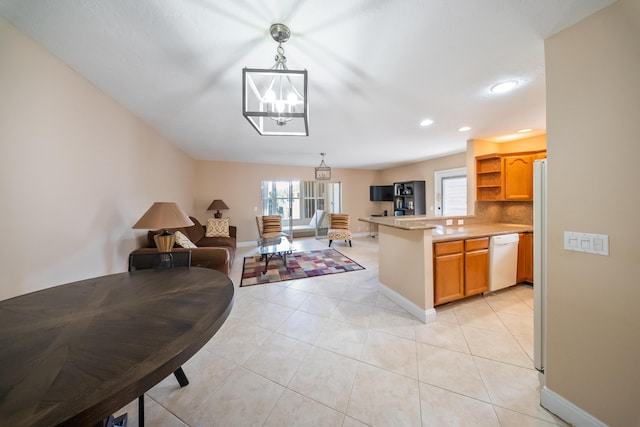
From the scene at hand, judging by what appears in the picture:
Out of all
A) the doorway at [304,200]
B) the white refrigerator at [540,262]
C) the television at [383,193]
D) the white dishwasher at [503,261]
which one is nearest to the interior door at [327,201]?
the doorway at [304,200]

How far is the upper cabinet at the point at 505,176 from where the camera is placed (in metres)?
3.15

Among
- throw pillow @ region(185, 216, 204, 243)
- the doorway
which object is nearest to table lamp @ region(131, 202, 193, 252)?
throw pillow @ region(185, 216, 204, 243)

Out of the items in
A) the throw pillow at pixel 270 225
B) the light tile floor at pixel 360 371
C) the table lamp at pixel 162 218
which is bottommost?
the light tile floor at pixel 360 371

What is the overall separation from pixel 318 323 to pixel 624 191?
234cm

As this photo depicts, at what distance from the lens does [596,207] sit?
1.15 meters

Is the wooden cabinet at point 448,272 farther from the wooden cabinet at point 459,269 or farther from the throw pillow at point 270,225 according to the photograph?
the throw pillow at point 270,225

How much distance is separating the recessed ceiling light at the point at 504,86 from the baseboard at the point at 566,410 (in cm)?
241

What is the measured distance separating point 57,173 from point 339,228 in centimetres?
498

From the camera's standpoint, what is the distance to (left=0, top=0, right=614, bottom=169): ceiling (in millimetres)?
1182

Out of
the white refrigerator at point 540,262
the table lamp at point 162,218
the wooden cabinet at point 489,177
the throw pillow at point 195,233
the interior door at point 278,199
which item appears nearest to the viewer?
the white refrigerator at point 540,262

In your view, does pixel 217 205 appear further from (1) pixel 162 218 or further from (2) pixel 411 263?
(2) pixel 411 263

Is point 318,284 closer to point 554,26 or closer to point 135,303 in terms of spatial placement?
point 135,303

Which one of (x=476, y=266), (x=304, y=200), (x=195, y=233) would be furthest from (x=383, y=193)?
(x=195, y=233)

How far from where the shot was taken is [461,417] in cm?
127
